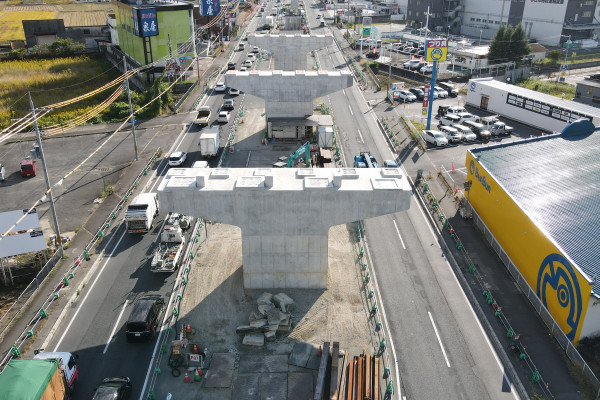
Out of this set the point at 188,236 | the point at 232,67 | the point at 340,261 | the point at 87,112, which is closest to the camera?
the point at 340,261

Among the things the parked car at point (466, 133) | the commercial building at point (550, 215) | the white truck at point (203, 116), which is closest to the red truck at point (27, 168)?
the white truck at point (203, 116)

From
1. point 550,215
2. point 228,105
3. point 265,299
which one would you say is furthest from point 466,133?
point 265,299

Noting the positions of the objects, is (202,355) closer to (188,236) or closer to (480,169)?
(188,236)

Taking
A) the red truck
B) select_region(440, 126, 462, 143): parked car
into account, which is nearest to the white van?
the red truck

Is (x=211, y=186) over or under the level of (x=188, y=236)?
over

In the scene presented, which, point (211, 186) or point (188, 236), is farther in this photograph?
point (188, 236)

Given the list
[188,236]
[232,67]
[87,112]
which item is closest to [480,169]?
[188,236]
